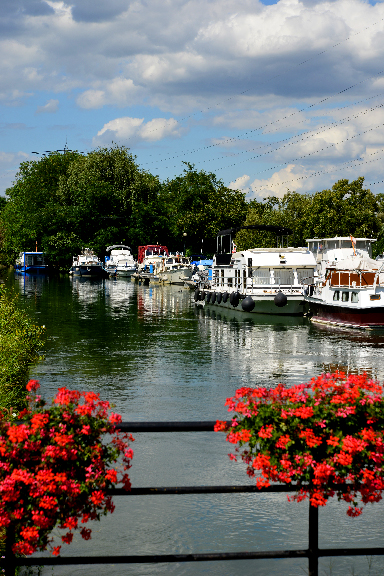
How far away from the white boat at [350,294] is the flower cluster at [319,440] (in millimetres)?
29409

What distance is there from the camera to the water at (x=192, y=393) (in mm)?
8422

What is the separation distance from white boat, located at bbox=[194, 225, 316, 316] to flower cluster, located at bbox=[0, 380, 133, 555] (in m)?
35.5

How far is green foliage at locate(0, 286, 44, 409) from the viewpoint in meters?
13.4

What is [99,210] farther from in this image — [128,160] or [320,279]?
[320,279]

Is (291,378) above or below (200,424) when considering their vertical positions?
below

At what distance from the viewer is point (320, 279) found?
130ft

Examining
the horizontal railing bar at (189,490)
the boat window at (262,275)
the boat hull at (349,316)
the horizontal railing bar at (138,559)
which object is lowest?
the boat hull at (349,316)

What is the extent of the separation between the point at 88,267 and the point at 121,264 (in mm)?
5295

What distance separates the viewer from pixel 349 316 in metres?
34.2

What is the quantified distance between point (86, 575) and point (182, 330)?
2722 cm

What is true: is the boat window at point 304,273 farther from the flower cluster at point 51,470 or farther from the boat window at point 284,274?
the flower cluster at point 51,470

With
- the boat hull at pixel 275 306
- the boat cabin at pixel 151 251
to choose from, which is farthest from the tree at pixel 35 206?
the boat hull at pixel 275 306

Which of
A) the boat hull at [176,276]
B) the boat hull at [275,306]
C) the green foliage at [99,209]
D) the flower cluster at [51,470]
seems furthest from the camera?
the green foliage at [99,209]

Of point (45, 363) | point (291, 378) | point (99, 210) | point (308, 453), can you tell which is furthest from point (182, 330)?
point (99, 210)
